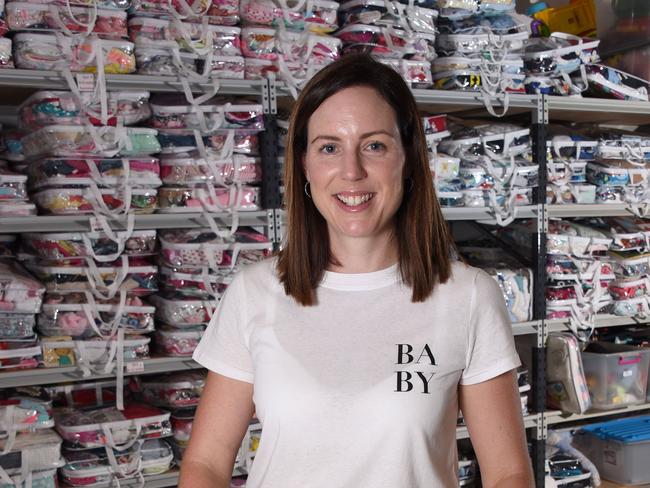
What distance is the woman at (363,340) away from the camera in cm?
135

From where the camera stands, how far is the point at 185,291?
258 centimetres

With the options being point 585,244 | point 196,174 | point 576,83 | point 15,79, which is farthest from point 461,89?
point 15,79

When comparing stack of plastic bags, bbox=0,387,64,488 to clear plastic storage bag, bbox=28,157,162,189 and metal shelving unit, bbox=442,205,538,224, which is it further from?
metal shelving unit, bbox=442,205,538,224

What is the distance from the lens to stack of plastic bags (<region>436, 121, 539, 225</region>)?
2938 mm

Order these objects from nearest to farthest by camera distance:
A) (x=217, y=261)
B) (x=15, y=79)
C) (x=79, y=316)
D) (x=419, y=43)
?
1. (x=15, y=79)
2. (x=79, y=316)
3. (x=217, y=261)
4. (x=419, y=43)

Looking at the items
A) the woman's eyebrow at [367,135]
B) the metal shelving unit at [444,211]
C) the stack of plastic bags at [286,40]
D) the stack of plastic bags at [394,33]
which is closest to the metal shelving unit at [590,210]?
the metal shelving unit at [444,211]

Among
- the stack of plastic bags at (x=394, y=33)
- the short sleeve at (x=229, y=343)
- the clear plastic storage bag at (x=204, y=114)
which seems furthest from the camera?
the stack of plastic bags at (x=394, y=33)

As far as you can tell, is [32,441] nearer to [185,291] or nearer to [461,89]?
[185,291]

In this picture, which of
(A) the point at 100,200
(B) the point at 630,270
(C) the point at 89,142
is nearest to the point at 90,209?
(A) the point at 100,200

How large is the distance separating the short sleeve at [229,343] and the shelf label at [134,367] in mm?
1012

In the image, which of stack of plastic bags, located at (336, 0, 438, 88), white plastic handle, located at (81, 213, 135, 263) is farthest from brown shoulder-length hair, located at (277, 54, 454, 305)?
stack of plastic bags, located at (336, 0, 438, 88)

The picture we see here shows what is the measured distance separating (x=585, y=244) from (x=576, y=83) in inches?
24.9

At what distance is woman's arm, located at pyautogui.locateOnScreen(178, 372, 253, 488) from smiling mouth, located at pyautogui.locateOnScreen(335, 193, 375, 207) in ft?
1.24

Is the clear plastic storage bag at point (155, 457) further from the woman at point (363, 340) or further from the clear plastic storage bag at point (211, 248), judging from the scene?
the woman at point (363, 340)
